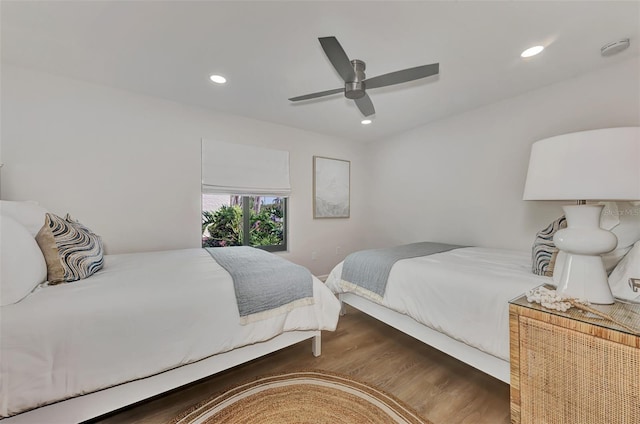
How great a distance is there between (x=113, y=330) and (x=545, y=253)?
254 cm

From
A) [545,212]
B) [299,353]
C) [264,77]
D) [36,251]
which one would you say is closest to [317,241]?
[299,353]

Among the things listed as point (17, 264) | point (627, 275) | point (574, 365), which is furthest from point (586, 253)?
point (17, 264)

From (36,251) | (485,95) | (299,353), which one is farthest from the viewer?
(485,95)

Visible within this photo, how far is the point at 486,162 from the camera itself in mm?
2830

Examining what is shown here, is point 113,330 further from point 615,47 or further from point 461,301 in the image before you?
point 615,47

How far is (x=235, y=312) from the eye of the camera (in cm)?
145

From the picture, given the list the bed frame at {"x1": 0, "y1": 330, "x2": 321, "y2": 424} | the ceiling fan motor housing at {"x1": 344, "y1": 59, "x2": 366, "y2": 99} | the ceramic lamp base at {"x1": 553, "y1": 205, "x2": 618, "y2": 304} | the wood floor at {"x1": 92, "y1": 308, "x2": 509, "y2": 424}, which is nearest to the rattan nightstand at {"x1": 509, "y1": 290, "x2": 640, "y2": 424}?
the ceramic lamp base at {"x1": 553, "y1": 205, "x2": 618, "y2": 304}

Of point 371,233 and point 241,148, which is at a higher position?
point 241,148

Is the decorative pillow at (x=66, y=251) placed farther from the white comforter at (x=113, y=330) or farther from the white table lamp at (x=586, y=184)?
the white table lamp at (x=586, y=184)

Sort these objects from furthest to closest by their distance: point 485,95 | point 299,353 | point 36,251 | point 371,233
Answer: point 371,233
point 485,95
point 299,353
point 36,251

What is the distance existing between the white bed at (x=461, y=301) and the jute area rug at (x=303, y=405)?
0.52m

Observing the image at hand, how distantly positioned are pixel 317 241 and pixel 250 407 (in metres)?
2.53

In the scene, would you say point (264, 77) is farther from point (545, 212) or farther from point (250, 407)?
point (545, 212)

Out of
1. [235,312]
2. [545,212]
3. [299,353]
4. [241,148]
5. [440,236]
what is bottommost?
[299,353]
